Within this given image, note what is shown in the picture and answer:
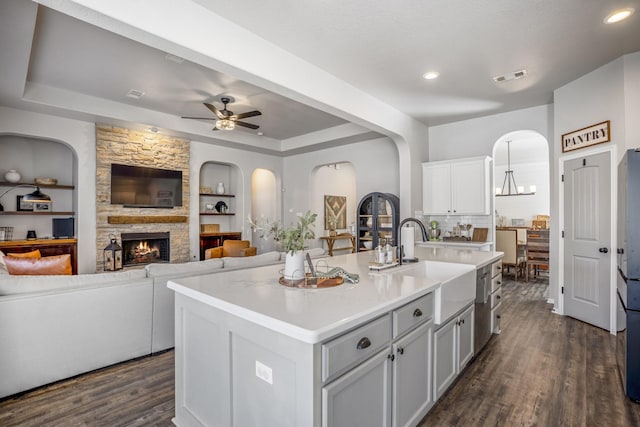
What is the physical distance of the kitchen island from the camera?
123cm

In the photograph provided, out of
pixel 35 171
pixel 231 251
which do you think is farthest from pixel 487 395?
pixel 35 171

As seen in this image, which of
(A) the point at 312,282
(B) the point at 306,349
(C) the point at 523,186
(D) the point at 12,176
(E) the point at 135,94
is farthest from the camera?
(C) the point at 523,186

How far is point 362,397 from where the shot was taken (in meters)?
1.41

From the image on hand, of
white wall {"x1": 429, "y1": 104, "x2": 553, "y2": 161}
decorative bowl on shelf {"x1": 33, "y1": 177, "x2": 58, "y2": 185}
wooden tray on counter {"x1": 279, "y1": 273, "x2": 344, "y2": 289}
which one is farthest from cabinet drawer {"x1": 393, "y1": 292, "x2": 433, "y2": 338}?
Result: decorative bowl on shelf {"x1": 33, "y1": 177, "x2": 58, "y2": 185}

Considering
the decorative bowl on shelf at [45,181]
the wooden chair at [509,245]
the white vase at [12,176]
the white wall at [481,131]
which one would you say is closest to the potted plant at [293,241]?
the white wall at [481,131]

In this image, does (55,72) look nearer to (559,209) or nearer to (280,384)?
(280,384)

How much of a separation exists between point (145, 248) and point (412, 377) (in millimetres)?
5708

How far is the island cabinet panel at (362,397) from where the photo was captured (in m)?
1.25

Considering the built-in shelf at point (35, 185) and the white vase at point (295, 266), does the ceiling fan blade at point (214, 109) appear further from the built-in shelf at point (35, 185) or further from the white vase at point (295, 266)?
the white vase at point (295, 266)

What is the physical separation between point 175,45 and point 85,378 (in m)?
2.66

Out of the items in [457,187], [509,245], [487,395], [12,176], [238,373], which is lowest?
[487,395]

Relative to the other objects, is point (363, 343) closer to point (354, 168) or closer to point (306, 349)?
point (306, 349)

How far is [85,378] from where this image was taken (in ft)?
Result: 8.44

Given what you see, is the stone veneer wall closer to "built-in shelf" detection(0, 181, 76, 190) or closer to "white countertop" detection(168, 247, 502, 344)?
"built-in shelf" detection(0, 181, 76, 190)
